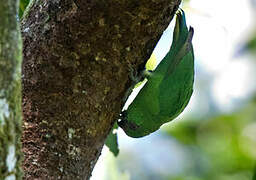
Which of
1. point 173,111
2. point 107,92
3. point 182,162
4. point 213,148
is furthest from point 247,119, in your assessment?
point 107,92

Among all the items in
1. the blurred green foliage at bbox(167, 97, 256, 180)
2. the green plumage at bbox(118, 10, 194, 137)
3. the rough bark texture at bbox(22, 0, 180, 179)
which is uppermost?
the rough bark texture at bbox(22, 0, 180, 179)

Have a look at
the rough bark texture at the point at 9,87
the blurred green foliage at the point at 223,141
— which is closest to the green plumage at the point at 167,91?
the blurred green foliage at the point at 223,141

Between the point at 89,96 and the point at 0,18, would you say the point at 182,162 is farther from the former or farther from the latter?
the point at 0,18

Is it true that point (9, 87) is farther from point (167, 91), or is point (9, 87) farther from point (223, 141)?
point (223, 141)

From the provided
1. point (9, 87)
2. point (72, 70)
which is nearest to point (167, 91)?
point (72, 70)

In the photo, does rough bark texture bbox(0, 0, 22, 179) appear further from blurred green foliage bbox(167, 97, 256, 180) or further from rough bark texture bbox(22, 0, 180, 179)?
blurred green foliage bbox(167, 97, 256, 180)

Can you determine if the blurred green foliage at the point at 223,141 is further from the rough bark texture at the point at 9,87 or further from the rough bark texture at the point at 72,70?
the rough bark texture at the point at 9,87

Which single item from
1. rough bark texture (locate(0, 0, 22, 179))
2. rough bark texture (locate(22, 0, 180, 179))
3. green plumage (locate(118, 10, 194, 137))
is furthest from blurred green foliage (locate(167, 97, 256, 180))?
rough bark texture (locate(0, 0, 22, 179))
